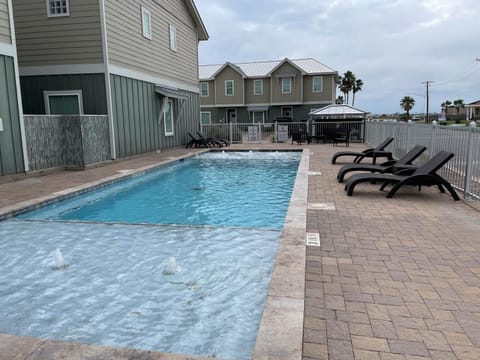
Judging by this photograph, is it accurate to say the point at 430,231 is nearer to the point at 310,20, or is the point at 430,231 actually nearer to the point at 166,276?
the point at 166,276

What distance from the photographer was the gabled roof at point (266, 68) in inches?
1244

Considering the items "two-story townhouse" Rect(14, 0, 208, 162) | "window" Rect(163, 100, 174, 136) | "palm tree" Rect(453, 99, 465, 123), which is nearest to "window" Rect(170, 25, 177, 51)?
"two-story townhouse" Rect(14, 0, 208, 162)

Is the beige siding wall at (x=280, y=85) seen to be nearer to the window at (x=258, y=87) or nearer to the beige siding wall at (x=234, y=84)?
the window at (x=258, y=87)

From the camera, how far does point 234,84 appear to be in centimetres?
3303

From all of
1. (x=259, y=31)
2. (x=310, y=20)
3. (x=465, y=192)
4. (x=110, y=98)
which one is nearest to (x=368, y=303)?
(x=465, y=192)

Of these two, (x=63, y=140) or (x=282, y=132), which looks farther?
(x=282, y=132)

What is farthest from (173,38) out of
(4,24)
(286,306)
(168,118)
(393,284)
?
(286,306)

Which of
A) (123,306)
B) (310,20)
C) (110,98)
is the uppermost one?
(310,20)

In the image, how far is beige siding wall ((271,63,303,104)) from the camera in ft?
104

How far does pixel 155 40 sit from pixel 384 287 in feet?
45.5

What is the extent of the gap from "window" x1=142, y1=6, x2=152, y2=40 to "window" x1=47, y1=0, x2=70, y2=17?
301 cm

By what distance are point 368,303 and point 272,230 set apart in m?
2.14

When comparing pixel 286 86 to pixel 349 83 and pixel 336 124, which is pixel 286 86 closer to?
pixel 336 124

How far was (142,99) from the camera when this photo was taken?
44.1 ft
